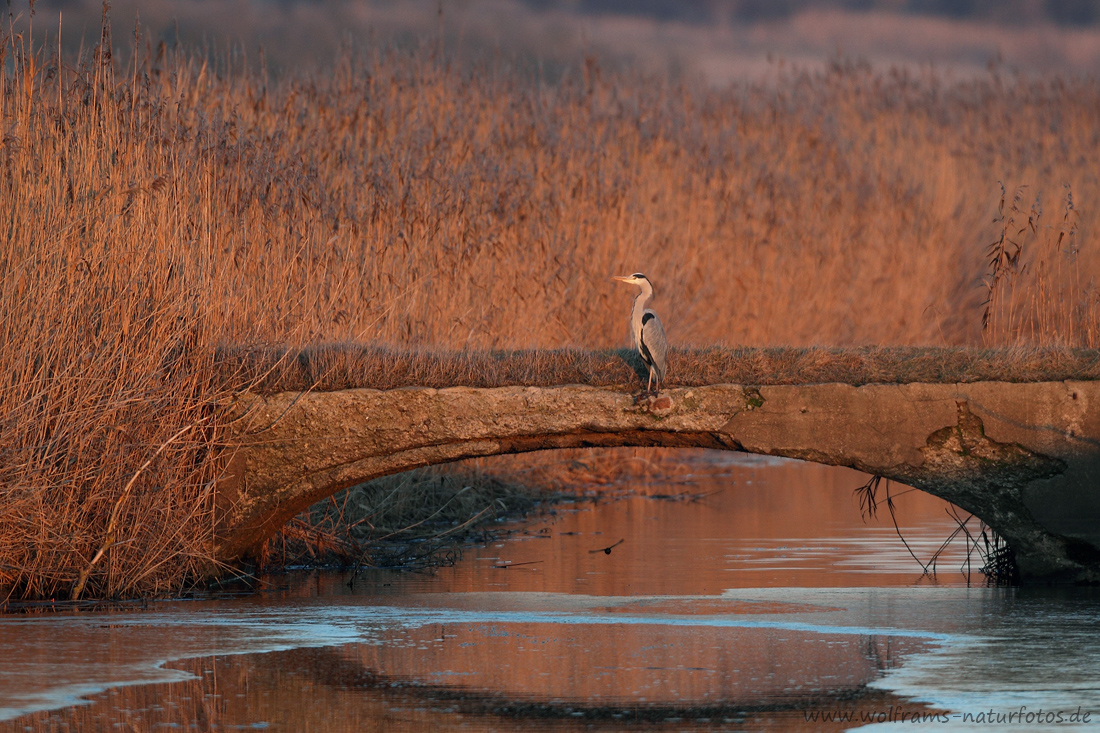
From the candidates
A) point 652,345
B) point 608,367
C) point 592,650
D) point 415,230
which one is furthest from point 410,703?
point 415,230

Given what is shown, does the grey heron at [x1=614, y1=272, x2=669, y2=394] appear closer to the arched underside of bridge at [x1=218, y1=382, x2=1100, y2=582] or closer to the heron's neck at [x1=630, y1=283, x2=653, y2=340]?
the heron's neck at [x1=630, y1=283, x2=653, y2=340]

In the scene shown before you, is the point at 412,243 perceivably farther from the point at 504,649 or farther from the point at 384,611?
the point at 504,649

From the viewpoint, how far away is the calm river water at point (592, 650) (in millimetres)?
4078

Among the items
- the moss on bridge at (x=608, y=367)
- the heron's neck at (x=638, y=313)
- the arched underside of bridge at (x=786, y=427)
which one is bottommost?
the arched underside of bridge at (x=786, y=427)

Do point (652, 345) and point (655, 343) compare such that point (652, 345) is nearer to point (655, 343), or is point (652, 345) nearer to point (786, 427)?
point (655, 343)

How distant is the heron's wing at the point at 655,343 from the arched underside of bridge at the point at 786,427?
150 millimetres

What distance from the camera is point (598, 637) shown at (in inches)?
207

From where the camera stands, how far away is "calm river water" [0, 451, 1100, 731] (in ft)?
13.4

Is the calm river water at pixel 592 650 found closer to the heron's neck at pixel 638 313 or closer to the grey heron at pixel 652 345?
the grey heron at pixel 652 345

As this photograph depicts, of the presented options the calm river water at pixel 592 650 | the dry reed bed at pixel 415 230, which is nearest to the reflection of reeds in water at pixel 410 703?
the calm river water at pixel 592 650

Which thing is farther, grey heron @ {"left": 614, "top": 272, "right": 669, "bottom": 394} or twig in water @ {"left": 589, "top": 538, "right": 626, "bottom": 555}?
twig in water @ {"left": 589, "top": 538, "right": 626, "bottom": 555}

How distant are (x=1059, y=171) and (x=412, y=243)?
12098 millimetres

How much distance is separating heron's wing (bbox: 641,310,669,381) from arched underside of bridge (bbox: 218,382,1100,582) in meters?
0.15

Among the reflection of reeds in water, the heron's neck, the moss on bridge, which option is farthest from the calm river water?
the heron's neck
